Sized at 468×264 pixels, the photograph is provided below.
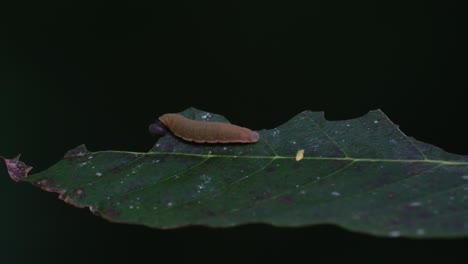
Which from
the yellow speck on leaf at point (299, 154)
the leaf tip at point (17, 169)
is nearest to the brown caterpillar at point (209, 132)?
the yellow speck on leaf at point (299, 154)

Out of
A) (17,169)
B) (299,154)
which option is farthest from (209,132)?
(17,169)

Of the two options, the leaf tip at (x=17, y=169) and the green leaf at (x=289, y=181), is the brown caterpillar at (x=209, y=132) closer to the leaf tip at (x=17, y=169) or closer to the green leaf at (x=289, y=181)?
the green leaf at (x=289, y=181)

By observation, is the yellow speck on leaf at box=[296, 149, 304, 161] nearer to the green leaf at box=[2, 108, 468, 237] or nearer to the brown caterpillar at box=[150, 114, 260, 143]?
the green leaf at box=[2, 108, 468, 237]

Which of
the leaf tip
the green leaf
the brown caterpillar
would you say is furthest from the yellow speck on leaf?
the leaf tip

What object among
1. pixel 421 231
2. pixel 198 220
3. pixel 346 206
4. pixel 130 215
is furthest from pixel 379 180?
pixel 130 215

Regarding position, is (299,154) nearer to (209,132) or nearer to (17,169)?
(209,132)

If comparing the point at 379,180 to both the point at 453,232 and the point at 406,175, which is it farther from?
the point at 453,232
